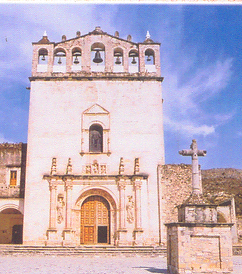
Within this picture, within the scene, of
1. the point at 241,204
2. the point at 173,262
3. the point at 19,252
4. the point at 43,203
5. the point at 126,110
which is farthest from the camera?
the point at 241,204

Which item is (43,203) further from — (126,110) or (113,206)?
(126,110)

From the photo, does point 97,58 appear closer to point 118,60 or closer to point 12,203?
point 118,60

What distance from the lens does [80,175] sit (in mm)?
22312

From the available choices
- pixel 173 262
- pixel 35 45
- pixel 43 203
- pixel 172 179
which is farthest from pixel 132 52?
pixel 173 262

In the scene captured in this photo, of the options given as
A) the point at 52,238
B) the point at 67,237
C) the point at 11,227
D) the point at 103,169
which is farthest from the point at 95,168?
the point at 11,227

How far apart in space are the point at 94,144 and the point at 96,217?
4.22 meters

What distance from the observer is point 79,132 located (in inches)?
907

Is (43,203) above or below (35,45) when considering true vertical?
below

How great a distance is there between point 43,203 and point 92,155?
3827 mm

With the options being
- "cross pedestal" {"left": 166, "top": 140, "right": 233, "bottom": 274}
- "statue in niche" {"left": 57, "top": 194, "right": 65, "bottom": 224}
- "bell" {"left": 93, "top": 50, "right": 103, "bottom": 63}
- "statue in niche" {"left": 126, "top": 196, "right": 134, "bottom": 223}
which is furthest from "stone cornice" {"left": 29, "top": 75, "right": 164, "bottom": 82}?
"cross pedestal" {"left": 166, "top": 140, "right": 233, "bottom": 274}

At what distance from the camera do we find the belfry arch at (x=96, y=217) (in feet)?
72.3

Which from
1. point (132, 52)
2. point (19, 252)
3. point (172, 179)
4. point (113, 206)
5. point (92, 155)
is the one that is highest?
point (132, 52)

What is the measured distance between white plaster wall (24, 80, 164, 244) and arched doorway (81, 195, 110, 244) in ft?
5.96

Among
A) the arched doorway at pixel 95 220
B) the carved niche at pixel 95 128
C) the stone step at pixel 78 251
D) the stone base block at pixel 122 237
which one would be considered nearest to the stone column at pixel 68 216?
the arched doorway at pixel 95 220
